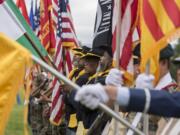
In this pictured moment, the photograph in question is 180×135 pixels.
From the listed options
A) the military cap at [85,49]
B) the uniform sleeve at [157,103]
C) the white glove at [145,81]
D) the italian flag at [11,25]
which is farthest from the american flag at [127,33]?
the military cap at [85,49]

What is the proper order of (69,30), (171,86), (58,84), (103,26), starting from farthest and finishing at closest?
(69,30) < (58,84) < (103,26) < (171,86)

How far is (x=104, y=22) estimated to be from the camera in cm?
729

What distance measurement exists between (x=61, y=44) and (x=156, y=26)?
16.0ft

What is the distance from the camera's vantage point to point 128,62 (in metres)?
6.43

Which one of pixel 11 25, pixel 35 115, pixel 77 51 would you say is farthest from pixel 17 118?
pixel 35 115

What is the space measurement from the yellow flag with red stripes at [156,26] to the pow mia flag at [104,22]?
61.3 inches

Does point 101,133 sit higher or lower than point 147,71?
lower

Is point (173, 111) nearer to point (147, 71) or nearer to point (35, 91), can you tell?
point (147, 71)

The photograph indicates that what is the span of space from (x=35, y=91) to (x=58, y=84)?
8.61ft

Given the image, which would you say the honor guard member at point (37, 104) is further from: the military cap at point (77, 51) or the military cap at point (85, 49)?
the military cap at point (85, 49)

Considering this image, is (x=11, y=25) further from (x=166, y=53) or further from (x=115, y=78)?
(x=166, y=53)

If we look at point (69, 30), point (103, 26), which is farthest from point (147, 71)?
point (69, 30)

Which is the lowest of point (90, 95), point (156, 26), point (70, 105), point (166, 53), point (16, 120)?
point (70, 105)

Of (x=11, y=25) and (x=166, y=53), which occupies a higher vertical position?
(x=11, y=25)
